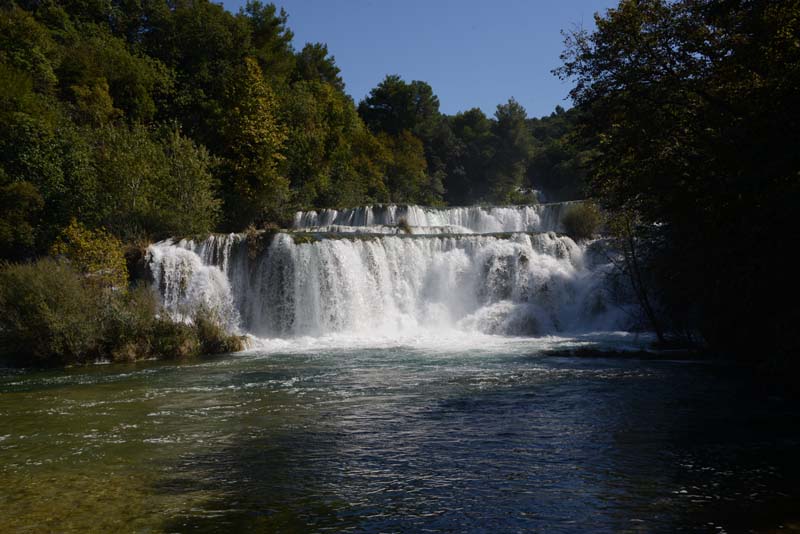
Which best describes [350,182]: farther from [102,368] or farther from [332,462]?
[332,462]

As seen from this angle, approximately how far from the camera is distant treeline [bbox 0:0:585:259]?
26203mm

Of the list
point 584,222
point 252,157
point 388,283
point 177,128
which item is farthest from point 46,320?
point 584,222

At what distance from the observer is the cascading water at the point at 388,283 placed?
78.7 feet

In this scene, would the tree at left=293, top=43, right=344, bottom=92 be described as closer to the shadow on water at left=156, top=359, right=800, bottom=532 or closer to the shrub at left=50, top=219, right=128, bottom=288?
the shrub at left=50, top=219, right=128, bottom=288

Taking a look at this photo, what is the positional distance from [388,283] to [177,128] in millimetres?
17641

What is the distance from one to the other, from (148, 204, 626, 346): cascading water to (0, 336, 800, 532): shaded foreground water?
9257mm

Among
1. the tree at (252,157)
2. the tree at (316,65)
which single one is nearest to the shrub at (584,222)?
the tree at (252,157)

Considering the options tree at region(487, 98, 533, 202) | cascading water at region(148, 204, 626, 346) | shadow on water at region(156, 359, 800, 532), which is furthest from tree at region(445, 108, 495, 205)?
shadow on water at region(156, 359, 800, 532)

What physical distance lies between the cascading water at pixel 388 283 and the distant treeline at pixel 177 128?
11.5 ft

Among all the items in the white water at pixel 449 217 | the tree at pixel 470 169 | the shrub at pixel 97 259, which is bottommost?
the shrub at pixel 97 259

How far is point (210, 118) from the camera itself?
125 ft

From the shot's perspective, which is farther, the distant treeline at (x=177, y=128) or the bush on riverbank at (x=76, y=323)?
the distant treeline at (x=177, y=128)

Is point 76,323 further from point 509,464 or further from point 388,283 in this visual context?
point 509,464

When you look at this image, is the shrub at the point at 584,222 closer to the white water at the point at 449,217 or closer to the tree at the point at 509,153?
the white water at the point at 449,217
